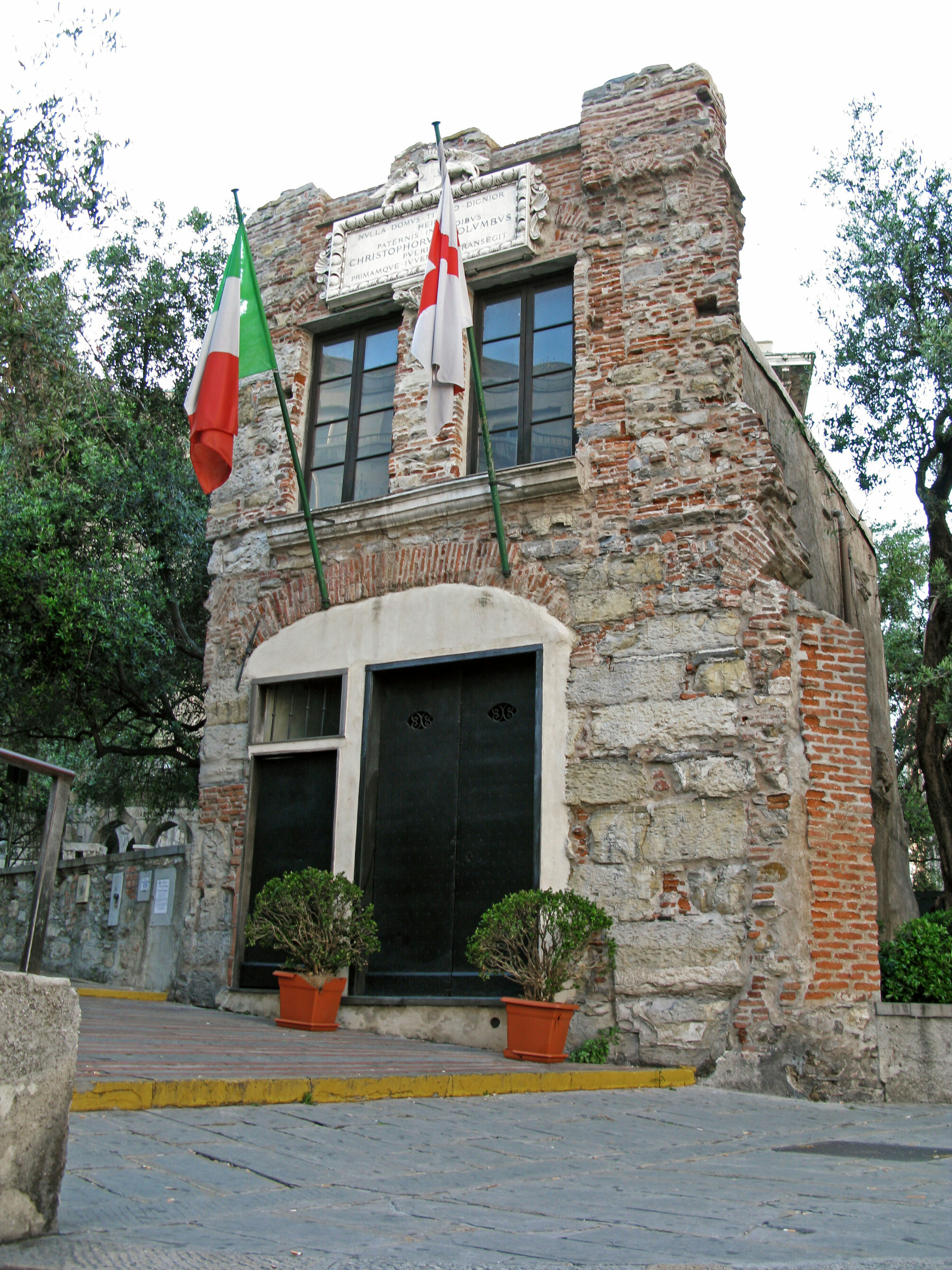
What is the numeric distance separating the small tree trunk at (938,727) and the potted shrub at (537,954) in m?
5.00

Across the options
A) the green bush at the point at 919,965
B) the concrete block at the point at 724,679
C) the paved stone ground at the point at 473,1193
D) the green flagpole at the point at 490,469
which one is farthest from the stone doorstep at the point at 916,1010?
the green flagpole at the point at 490,469

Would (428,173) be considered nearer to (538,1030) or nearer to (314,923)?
(314,923)

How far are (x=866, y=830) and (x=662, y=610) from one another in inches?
79.5

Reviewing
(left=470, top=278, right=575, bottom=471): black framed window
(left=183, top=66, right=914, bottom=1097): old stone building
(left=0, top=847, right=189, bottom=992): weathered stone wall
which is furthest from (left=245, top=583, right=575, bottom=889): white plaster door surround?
(left=0, top=847, right=189, bottom=992): weathered stone wall

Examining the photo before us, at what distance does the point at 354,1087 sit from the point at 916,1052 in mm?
3761

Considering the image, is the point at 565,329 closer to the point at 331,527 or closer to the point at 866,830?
the point at 331,527

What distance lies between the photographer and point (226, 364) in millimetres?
8664

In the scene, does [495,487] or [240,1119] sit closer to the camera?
[240,1119]

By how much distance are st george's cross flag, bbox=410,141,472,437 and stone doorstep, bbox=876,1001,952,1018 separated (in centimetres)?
494

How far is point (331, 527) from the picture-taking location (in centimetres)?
959

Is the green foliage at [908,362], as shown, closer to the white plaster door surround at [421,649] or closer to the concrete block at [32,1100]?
the white plaster door surround at [421,649]

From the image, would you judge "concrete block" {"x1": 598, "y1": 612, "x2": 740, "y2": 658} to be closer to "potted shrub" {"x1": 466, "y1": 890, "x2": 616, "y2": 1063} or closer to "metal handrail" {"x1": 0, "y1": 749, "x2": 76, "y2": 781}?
"potted shrub" {"x1": 466, "y1": 890, "x2": 616, "y2": 1063}

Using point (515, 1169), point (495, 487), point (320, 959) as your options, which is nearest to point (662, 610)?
point (495, 487)

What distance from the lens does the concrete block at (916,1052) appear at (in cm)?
676
